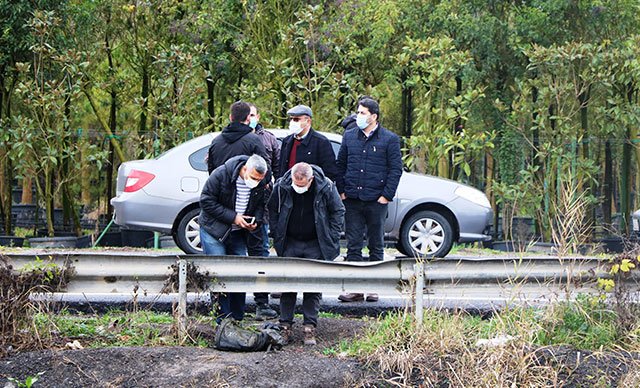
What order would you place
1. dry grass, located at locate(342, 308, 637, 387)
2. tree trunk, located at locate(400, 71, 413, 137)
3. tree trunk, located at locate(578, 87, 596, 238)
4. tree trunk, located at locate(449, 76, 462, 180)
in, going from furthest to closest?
tree trunk, located at locate(400, 71, 413, 137)
tree trunk, located at locate(578, 87, 596, 238)
tree trunk, located at locate(449, 76, 462, 180)
dry grass, located at locate(342, 308, 637, 387)

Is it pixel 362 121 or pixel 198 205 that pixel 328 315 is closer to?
pixel 362 121

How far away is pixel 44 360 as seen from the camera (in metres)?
6.77

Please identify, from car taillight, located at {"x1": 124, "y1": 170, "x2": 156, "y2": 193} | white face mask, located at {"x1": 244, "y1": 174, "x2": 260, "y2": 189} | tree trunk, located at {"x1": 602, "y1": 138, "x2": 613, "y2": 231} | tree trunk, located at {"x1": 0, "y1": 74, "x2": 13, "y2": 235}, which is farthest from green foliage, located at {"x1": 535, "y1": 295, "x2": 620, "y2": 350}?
tree trunk, located at {"x1": 0, "y1": 74, "x2": 13, "y2": 235}

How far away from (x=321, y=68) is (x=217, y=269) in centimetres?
1035

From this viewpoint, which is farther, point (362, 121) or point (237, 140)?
point (362, 121)

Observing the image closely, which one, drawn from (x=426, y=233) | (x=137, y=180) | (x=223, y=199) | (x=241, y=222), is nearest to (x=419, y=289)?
(x=241, y=222)

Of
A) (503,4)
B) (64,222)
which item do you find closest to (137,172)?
(64,222)

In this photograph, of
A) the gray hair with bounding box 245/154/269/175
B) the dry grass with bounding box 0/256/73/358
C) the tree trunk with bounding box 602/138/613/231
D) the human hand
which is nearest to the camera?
the dry grass with bounding box 0/256/73/358

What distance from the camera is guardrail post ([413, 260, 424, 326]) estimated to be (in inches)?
291

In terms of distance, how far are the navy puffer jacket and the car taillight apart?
3514mm

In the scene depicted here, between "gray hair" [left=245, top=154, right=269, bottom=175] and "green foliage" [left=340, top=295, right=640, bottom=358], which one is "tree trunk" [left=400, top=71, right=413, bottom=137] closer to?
"gray hair" [left=245, top=154, right=269, bottom=175]

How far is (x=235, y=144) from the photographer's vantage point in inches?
376

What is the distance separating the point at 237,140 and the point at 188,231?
3.31 metres

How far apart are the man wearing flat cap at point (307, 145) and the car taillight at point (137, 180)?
10.5 feet
